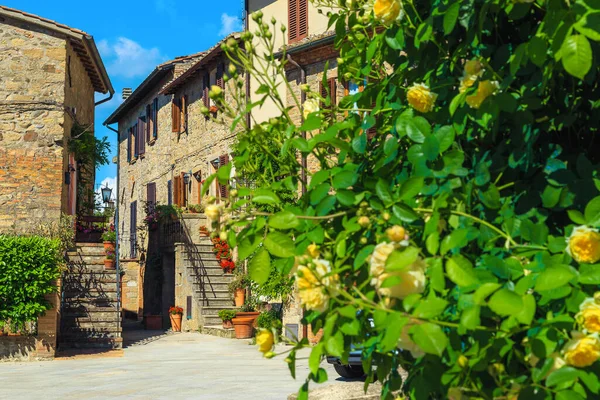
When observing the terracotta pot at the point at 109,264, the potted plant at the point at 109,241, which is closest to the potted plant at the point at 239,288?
the terracotta pot at the point at 109,264

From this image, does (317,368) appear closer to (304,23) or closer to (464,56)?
(464,56)

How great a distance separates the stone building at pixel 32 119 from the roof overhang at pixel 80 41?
0.08ft

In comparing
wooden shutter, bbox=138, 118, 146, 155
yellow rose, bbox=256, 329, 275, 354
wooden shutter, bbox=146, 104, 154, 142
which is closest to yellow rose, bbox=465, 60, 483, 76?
yellow rose, bbox=256, 329, 275, 354

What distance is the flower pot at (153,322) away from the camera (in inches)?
961

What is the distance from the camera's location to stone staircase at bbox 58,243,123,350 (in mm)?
17062

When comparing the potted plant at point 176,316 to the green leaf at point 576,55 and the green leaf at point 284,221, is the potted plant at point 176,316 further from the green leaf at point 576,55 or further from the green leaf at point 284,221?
the green leaf at point 576,55

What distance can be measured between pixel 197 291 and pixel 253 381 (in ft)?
33.5

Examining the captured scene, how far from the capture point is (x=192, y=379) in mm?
11938

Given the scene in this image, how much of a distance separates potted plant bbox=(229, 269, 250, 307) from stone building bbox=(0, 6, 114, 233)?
5188 millimetres

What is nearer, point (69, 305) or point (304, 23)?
point (69, 305)

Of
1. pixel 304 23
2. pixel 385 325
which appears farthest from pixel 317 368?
pixel 304 23

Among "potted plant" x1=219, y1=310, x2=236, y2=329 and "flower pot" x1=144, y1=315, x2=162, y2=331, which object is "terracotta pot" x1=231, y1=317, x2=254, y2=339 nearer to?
"potted plant" x1=219, y1=310, x2=236, y2=329

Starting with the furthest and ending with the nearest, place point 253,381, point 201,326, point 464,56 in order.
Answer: point 201,326, point 253,381, point 464,56

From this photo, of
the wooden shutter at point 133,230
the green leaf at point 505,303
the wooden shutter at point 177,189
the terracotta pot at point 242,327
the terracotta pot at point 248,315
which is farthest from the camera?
the wooden shutter at point 133,230
